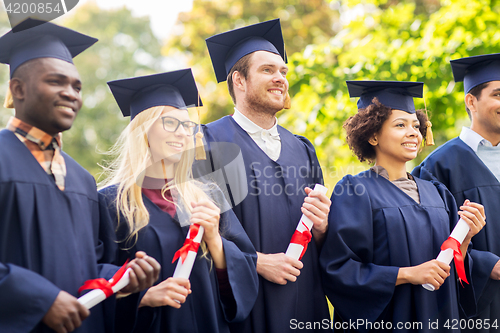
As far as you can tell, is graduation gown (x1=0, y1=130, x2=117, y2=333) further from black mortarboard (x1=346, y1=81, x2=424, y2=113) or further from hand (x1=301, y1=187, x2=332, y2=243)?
black mortarboard (x1=346, y1=81, x2=424, y2=113)

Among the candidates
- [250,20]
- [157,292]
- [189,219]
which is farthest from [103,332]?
[250,20]

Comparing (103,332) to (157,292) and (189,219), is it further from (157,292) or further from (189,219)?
(189,219)

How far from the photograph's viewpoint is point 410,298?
2.95 m

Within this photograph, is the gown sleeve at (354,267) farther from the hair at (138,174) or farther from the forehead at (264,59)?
the forehead at (264,59)

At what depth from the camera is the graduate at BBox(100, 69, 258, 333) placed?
2.43 meters

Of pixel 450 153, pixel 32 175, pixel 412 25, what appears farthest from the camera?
pixel 412 25

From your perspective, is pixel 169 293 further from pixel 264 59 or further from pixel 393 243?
pixel 264 59

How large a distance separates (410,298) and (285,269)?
0.90 meters

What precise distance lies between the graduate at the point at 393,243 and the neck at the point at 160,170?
3.98 feet

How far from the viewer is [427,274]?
9.16 feet

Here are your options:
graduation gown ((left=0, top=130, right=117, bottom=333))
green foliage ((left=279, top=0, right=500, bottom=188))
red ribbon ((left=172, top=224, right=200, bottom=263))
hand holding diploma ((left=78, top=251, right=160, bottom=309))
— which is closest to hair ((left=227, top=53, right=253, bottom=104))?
red ribbon ((left=172, top=224, right=200, bottom=263))

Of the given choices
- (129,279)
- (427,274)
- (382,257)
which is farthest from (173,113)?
(427,274)

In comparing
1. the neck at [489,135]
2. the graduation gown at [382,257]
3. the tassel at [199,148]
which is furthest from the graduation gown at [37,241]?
the neck at [489,135]

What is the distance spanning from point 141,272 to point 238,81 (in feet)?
6.23
